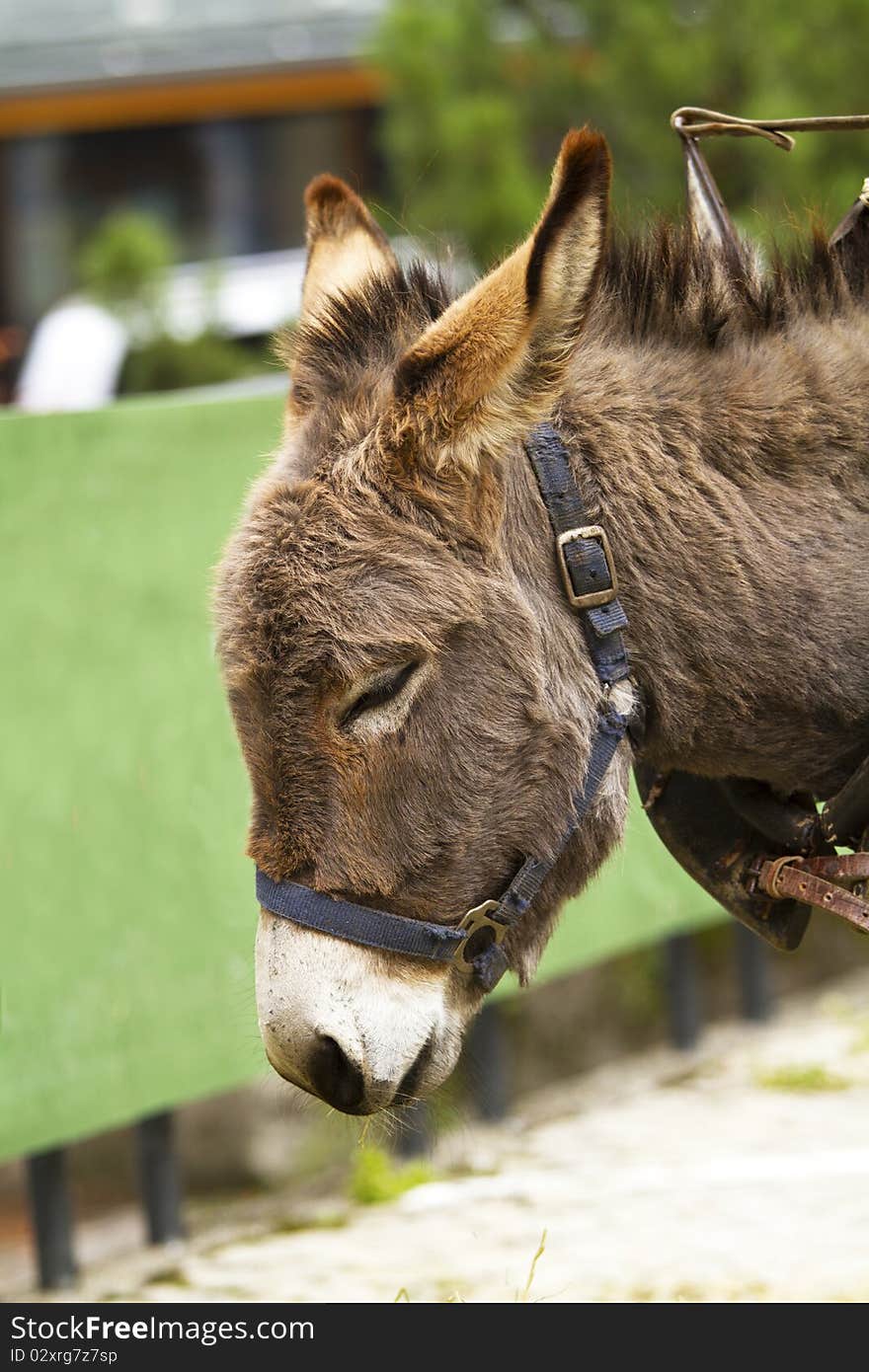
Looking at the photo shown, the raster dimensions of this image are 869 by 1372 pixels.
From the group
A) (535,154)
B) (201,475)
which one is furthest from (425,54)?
(201,475)

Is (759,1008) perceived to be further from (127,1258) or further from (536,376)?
(536,376)

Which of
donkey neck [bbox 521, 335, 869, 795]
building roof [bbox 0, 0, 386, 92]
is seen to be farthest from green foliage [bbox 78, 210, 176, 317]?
donkey neck [bbox 521, 335, 869, 795]

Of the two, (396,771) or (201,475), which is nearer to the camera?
(396,771)

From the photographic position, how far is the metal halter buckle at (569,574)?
2.56 metres

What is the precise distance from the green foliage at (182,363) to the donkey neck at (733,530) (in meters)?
6.11

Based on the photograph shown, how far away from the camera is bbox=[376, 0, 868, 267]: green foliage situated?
8.10 m

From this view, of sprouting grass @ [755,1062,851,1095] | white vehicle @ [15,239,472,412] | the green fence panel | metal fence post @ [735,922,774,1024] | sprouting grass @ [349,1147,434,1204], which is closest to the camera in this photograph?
the green fence panel

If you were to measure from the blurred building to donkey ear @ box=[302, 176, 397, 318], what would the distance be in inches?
462

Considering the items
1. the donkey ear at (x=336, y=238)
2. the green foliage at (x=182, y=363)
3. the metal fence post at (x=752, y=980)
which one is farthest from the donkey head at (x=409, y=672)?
the green foliage at (x=182, y=363)

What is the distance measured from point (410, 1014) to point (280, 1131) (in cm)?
390

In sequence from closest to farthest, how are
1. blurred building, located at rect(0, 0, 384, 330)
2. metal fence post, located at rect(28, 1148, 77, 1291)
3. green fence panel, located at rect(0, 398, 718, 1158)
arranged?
1. green fence panel, located at rect(0, 398, 718, 1158)
2. metal fence post, located at rect(28, 1148, 77, 1291)
3. blurred building, located at rect(0, 0, 384, 330)

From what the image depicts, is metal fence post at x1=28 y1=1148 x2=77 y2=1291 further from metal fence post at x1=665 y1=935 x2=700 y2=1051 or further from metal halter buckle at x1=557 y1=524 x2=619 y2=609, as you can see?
metal halter buckle at x1=557 y1=524 x2=619 y2=609

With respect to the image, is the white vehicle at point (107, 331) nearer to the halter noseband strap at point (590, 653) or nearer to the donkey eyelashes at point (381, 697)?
the halter noseband strap at point (590, 653)

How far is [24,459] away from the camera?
15.2 feet
